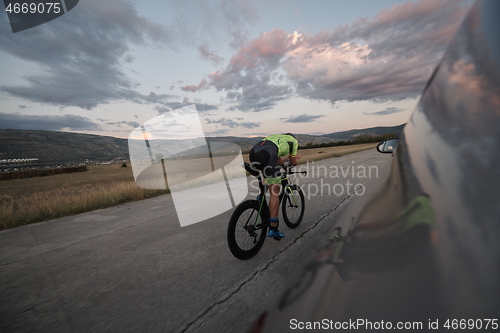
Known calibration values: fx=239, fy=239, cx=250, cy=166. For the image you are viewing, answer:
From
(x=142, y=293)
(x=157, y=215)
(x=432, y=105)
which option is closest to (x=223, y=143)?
(x=157, y=215)

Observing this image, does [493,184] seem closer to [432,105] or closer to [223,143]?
[432,105]

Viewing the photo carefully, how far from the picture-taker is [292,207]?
4.11 metres

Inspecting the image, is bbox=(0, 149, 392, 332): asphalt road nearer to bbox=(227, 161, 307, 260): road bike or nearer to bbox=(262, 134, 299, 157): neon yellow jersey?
bbox=(227, 161, 307, 260): road bike

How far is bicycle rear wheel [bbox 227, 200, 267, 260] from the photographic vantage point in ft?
Answer: 9.61

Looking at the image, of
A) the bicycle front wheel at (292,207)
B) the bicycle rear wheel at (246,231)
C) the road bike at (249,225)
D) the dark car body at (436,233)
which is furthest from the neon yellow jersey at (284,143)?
the dark car body at (436,233)

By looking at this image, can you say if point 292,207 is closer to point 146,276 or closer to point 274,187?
point 274,187

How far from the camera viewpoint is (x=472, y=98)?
0.83 metres

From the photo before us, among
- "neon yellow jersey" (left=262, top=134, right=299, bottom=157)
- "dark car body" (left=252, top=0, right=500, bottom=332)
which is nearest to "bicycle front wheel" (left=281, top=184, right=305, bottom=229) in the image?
"neon yellow jersey" (left=262, top=134, right=299, bottom=157)

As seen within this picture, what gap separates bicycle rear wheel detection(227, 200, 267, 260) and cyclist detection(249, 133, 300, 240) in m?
0.19

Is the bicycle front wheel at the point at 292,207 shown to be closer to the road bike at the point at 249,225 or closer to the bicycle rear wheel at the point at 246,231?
the road bike at the point at 249,225

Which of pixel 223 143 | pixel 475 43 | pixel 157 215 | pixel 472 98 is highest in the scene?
pixel 223 143

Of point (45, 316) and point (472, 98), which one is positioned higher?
point (472, 98)

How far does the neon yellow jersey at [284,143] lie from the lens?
3.58m

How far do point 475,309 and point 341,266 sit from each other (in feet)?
1.18
